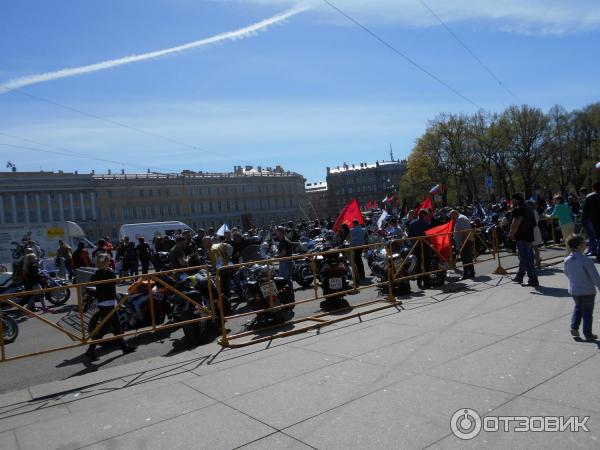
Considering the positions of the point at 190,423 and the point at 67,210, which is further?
the point at 67,210

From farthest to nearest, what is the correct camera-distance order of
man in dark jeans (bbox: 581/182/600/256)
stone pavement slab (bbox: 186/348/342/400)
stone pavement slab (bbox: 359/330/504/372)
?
man in dark jeans (bbox: 581/182/600/256) < stone pavement slab (bbox: 359/330/504/372) < stone pavement slab (bbox: 186/348/342/400)

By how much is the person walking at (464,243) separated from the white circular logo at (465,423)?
26.2 feet

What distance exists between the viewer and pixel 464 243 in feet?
40.5

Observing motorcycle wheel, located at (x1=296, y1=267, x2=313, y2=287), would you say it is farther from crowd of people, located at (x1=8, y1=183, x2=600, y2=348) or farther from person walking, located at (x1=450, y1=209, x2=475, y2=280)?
person walking, located at (x1=450, y1=209, x2=475, y2=280)

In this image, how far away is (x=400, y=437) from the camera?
405cm

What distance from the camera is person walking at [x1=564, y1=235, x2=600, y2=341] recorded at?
6074 mm

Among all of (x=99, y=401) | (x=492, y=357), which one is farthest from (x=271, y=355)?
(x=492, y=357)

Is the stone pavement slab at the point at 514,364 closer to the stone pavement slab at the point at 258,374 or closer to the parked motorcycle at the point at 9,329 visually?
the stone pavement slab at the point at 258,374

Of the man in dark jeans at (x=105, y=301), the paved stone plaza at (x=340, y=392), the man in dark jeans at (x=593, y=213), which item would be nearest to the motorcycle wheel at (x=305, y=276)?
the paved stone plaza at (x=340, y=392)

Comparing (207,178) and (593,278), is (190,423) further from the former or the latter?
(207,178)

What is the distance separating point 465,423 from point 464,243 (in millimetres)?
8627

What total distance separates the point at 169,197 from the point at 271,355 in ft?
378

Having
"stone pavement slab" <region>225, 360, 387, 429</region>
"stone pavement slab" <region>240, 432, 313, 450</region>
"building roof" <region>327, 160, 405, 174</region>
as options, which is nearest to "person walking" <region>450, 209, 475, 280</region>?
"stone pavement slab" <region>225, 360, 387, 429</region>

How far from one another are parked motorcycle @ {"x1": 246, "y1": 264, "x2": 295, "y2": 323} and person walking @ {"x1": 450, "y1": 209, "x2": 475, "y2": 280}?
465 centimetres
